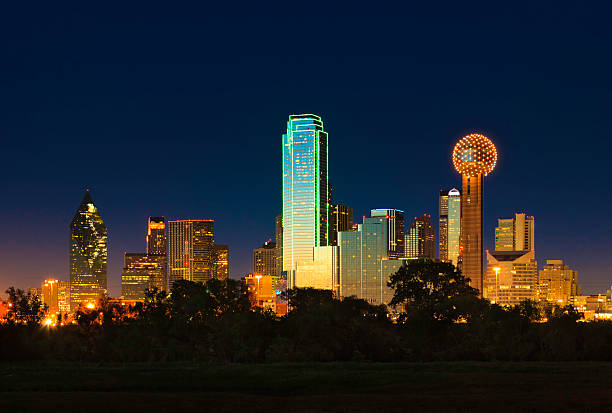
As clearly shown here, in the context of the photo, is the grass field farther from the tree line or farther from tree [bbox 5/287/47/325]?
tree [bbox 5/287/47/325]

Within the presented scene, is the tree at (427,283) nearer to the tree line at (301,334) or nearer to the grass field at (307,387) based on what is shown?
the tree line at (301,334)

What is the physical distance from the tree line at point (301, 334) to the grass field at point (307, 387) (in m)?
10.6

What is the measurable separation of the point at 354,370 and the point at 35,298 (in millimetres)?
57423

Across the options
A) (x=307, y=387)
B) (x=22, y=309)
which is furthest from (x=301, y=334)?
(x=22, y=309)

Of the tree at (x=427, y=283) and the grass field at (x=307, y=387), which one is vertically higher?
the tree at (x=427, y=283)

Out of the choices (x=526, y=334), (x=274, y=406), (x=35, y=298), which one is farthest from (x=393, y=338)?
(x=35, y=298)

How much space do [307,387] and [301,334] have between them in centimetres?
2433

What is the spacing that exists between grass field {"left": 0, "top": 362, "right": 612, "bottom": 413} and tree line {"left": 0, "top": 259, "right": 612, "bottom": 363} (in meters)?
10.6

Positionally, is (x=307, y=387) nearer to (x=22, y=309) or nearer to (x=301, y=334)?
(x=301, y=334)

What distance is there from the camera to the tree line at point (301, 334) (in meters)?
73.1

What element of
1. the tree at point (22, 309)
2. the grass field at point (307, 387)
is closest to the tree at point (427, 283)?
the grass field at point (307, 387)

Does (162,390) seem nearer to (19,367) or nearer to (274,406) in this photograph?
(274,406)

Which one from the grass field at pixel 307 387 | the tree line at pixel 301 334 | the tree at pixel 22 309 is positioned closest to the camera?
the grass field at pixel 307 387

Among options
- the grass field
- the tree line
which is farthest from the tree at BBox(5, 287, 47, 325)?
the grass field
